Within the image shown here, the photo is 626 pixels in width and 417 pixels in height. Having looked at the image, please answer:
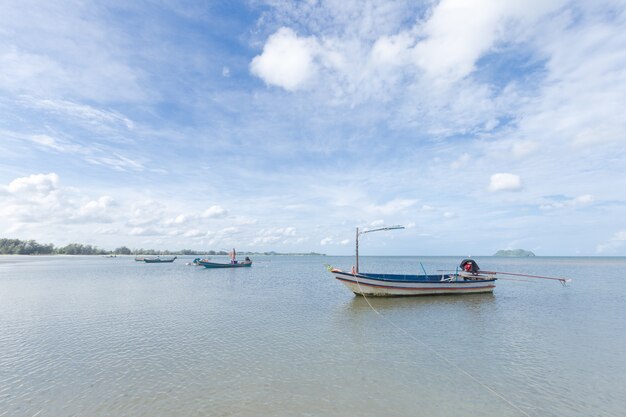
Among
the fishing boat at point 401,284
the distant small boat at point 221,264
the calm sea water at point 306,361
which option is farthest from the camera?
the distant small boat at point 221,264

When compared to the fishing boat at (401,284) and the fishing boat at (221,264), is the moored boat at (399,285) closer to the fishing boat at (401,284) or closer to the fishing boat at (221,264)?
the fishing boat at (401,284)

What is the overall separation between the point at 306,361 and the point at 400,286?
21487 mm

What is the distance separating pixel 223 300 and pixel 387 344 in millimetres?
19541

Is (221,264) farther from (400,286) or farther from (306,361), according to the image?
(306,361)

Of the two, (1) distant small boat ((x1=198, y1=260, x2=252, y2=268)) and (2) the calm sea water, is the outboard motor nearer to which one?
(2) the calm sea water

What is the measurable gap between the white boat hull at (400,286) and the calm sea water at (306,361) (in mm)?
5279

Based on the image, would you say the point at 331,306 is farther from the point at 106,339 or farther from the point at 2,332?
the point at 2,332

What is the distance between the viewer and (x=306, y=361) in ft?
46.2

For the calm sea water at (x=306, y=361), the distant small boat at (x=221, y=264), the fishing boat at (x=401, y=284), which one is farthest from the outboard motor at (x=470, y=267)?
the distant small boat at (x=221, y=264)

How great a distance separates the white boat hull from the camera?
106ft

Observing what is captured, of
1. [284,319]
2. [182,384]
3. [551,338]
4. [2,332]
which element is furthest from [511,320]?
[2,332]

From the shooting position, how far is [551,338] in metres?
18.6

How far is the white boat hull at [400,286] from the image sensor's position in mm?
32438

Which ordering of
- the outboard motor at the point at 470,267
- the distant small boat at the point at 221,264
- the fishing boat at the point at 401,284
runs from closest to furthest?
1. the fishing boat at the point at 401,284
2. the outboard motor at the point at 470,267
3. the distant small boat at the point at 221,264
